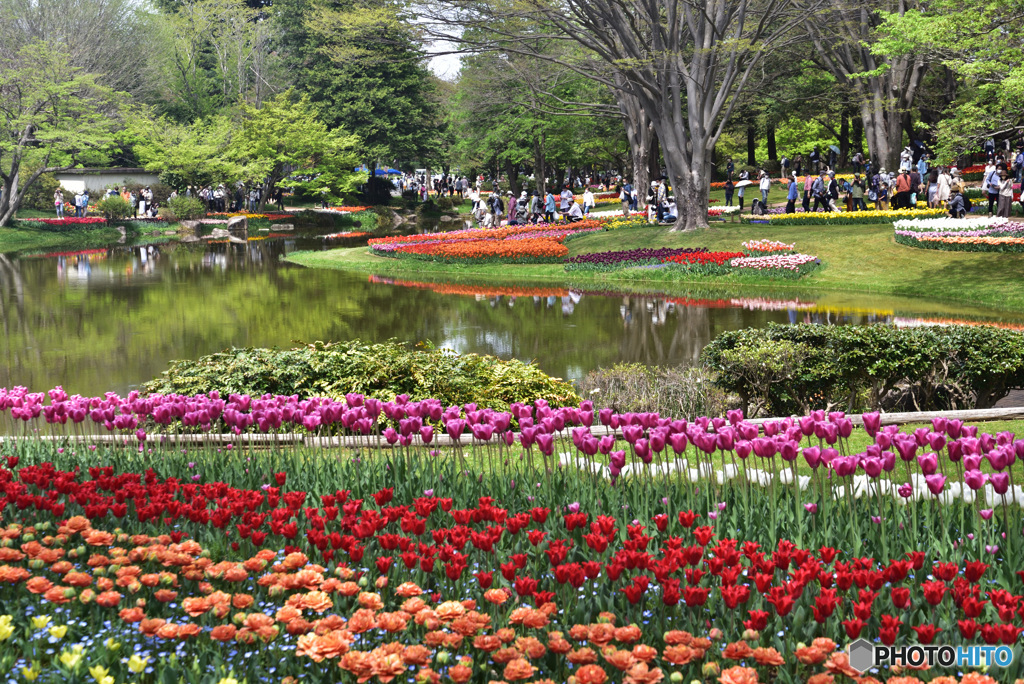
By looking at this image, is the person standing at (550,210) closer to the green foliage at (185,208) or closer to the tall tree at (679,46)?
the tall tree at (679,46)

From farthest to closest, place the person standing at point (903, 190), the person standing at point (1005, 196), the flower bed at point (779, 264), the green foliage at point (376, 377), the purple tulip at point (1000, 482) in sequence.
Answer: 1. the person standing at point (903, 190)
2. the person standing at point (1005, 196)
3. the flower bed at point (779, 264)
4. the green foliage at point (376, 377)
5. the purple tulip at point (1000, 482)

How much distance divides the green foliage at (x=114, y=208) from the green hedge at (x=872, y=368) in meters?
45.9

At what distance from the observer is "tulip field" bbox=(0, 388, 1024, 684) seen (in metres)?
3.04

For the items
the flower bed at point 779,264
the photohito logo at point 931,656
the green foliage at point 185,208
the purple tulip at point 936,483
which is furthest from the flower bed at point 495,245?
the photohito logo at point 931,656

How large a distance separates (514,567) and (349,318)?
1462 cm

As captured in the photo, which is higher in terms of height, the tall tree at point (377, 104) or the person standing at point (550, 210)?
the tall tree at point (377, 104)

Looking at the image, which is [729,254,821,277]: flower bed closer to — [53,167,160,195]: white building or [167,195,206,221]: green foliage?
[167,195,206,221]: green foliage

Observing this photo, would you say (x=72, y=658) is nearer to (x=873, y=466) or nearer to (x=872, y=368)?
(x=873, y=466)

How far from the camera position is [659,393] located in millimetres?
9242

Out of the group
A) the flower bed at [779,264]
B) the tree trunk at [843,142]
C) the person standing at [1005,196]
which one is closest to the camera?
the flower bed at [779,264]

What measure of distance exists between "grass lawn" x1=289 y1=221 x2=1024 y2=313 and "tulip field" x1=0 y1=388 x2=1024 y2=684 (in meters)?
14.5

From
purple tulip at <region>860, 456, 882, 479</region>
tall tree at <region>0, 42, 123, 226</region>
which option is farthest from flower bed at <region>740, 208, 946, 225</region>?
tall tree at <region>0, 42, 123, 226</region>

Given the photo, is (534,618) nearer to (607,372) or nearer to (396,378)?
(396,378)

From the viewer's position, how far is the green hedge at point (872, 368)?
344 inches
